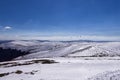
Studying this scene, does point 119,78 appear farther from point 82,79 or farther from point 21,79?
point 21,79

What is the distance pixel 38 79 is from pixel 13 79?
3.45 meters

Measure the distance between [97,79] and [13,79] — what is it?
34.4ft

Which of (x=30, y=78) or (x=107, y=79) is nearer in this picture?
(x=107, y=79)

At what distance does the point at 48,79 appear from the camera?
21828 mm

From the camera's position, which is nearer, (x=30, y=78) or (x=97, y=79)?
(x=97, y=79)

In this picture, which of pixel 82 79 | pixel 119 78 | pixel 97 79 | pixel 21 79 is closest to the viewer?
pixel 119 78

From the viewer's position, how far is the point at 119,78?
17828mm

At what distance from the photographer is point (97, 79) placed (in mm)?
19094

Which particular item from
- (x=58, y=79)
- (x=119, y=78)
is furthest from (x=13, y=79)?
(x=119, y=78)

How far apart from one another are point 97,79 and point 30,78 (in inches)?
336

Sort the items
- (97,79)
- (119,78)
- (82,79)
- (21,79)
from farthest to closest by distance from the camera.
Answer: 1. (21,79)
2. (82,79)
3. (97,79)
4. (119,78)

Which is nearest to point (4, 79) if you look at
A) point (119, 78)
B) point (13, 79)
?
point (13, 79)

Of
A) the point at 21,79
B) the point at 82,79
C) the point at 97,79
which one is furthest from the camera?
the point at 21,79

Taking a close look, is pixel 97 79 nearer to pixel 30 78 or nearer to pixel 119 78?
pixel 119 78
